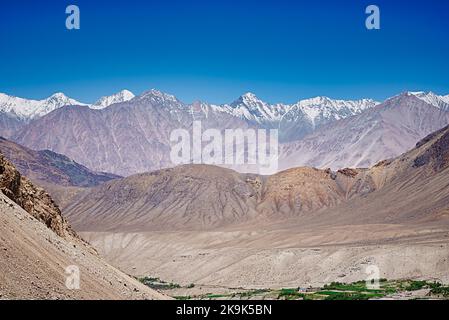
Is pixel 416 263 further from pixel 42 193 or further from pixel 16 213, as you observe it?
pixel 16 213

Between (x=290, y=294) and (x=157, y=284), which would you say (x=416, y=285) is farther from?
(x=157, y=284)

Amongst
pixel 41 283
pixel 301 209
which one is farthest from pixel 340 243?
pixel 41 283

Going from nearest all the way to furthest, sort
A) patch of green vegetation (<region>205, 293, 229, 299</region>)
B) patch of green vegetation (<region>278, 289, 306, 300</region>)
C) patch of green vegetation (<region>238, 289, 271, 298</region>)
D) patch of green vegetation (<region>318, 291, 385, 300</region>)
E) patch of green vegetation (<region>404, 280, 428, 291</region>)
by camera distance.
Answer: patch of green vegetation (<region>318, 291, 385, 300</region>)
patch of green vegetation (<region>278, 289, 306, 300</region>)
patch of green vegetation (<region>404, 280, 428, 291</region>)
patch of green vegetation (<region>238, 289, 271, 298</region>)
patch of green vegetation (<region>205, 293, 229, 299</region>)

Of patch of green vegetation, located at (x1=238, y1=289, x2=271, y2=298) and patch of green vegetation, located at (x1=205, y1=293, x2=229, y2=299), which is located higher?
patch of green vegetation, located at (x1=238, y1=289, x2=271, y2=298)

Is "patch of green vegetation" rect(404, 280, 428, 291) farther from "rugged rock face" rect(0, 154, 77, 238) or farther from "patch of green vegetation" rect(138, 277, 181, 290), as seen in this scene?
"rugged rock face" rect(0, 154, 77, 238)
